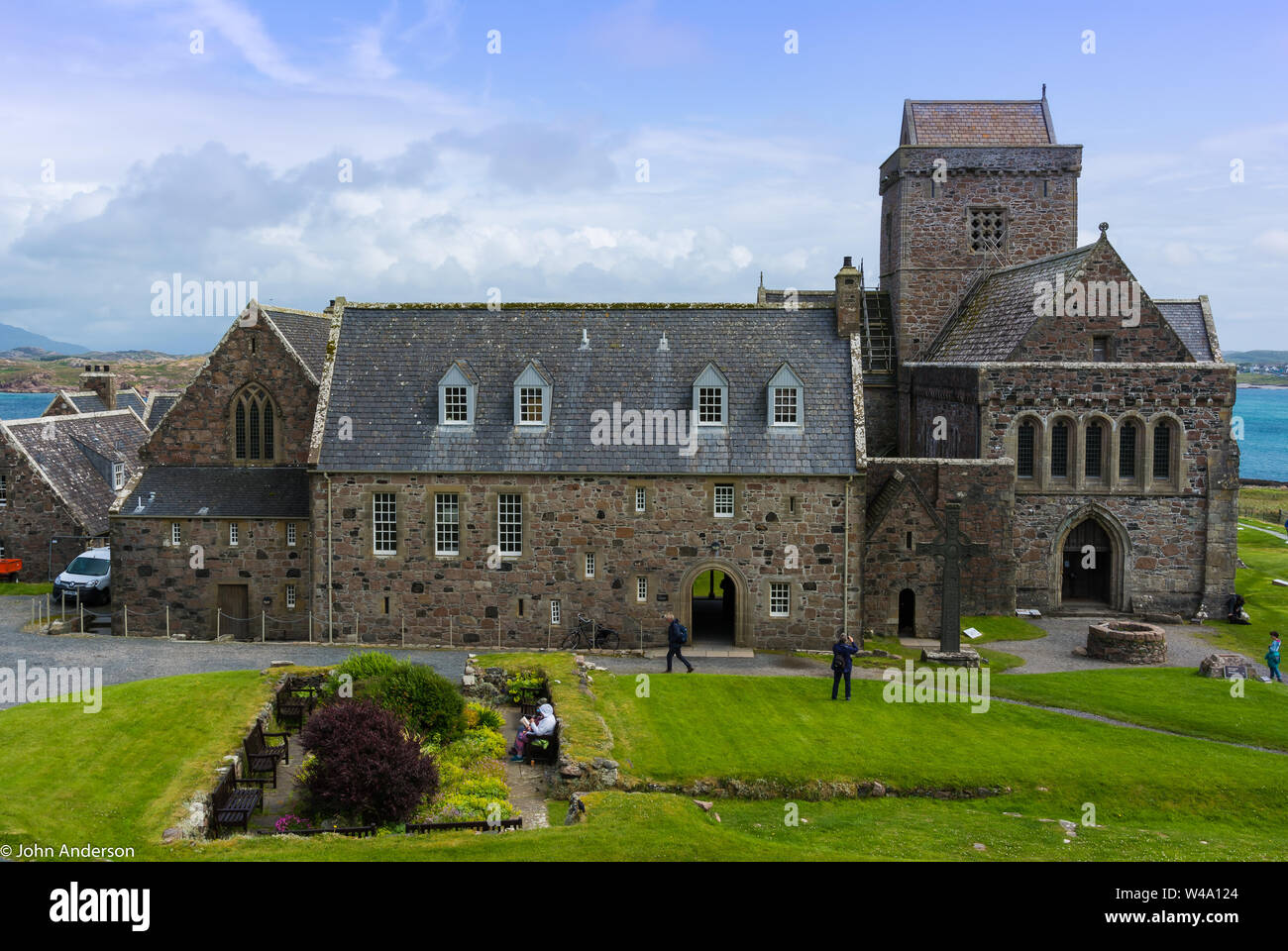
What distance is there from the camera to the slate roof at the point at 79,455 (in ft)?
144

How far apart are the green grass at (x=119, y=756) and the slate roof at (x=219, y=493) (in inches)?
399

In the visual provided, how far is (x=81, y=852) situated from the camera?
49.7ft

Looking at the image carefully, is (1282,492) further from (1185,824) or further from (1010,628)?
(1185,824)

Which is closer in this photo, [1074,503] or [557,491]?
[557,491]

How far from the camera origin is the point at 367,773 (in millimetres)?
18406

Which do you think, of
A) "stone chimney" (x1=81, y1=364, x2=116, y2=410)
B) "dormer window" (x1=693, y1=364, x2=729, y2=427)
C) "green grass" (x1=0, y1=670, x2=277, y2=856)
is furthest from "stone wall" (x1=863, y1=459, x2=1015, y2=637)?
"stone chimney" (x1=81, y1=364, x2=116, y2=410)

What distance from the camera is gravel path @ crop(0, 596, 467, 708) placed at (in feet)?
94.9

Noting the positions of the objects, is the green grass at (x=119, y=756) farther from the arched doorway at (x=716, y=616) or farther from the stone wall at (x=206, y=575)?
the arched doorway at (x=716, y=616)

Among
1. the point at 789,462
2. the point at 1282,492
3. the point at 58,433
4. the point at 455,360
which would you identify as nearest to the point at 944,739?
the point at 789,462

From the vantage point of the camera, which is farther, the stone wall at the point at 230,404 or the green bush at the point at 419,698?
the stone wall at the point at 230,404

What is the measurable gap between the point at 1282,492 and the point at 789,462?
7950cm

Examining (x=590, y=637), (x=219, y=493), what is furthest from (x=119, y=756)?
(x=219, y=493)

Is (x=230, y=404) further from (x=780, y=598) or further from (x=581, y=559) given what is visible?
(x=780, y=598)

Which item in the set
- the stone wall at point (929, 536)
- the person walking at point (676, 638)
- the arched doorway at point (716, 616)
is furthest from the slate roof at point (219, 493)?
the stone wall at point (929, 536)
